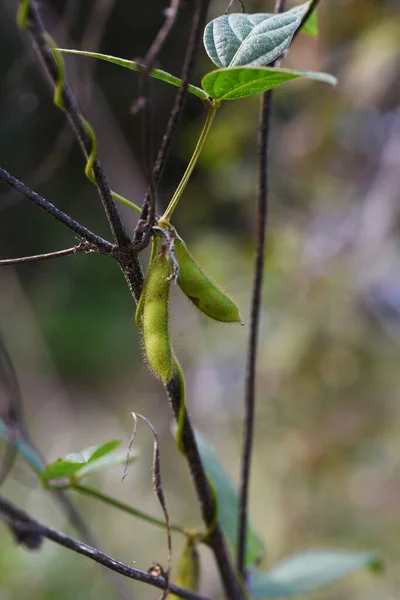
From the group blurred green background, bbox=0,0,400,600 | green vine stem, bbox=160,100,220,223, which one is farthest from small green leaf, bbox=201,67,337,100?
blurred green background, bbox=0,0,400,600

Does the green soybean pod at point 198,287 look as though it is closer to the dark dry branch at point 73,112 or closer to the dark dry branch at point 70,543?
the dark dry branch at point 73,112

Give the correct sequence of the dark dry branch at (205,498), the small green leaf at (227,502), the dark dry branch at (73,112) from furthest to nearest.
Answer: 1. the small green leaf at (227,502)
2. the dark dry branch at (205,498)
3. the dark dry branch at (73,112)

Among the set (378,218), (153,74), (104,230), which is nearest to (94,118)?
(378,218)

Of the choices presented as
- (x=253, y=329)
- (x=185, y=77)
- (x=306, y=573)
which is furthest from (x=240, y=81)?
(x=306, y=573)

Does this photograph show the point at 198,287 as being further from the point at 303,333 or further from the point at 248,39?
the point at 303,333

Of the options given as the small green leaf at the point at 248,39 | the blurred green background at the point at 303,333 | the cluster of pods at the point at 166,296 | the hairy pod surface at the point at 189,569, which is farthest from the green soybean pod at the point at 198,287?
the blurred green background at the point at 303,333

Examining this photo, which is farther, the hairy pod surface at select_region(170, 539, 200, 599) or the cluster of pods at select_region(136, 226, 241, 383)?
the hairy pod surface at select_region(170, 539, 200, 599)

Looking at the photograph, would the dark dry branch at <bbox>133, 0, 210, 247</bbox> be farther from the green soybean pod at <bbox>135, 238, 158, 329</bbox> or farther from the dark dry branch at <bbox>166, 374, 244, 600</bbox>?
the dark dry branch at <bbox>166, 374, 244, 600</bbox>
